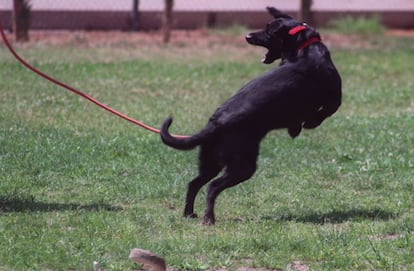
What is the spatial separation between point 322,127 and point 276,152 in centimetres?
136

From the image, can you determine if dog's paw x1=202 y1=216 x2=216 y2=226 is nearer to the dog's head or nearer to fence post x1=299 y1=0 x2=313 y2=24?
the dog's head

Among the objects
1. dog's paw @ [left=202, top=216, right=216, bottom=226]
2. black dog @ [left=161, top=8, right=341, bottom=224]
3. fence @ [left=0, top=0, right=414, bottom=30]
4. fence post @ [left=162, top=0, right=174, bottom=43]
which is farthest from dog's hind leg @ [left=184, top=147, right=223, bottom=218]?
fence @ [left=0, top=0, right=414, bottom=30]

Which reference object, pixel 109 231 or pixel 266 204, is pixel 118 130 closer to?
pixel 266 204

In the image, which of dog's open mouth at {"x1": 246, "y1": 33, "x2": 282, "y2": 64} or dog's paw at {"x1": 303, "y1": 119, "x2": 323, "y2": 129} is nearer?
dog's paw at {"x1": 303, "y1": 119, "x2": 323, "y2": 129}

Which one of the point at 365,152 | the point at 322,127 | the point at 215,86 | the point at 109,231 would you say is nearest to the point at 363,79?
the point at 215,86

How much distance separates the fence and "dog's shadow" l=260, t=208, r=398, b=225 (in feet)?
31.2

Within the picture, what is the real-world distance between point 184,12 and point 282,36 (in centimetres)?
1003

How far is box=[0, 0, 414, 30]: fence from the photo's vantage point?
15937mm

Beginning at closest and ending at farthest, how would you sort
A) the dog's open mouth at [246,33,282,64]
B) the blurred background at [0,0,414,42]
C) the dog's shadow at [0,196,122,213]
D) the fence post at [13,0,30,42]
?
1. the dog's shadow at [0,196,122,213]
2. the dog's open mouth at [246,33,282,64]
3. the fence post at [13,0,30,42]
4. the blurred background at [0,0,414,42]

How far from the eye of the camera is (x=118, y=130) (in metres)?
9.64

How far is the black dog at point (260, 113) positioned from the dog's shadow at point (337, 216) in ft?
1.60

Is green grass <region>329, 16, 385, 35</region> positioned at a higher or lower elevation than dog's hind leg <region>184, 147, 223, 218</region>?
lower

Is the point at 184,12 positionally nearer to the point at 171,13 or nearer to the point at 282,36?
the point at 171,13

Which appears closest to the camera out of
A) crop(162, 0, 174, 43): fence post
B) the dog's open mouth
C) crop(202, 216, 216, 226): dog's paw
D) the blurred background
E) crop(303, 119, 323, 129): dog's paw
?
crop(202, 216, 216, 226): dog's paw
